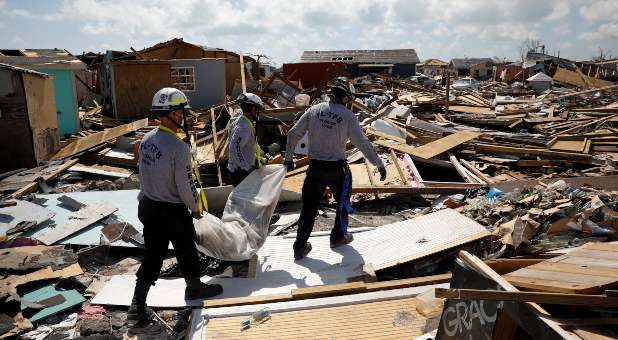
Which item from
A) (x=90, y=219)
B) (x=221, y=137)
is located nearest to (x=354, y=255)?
(x=90, y=219)

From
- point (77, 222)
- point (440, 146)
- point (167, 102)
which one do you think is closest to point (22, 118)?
point (77, 222)

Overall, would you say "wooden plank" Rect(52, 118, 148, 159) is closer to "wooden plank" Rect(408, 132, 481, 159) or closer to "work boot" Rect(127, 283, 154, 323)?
"wooden plank" Rect(408, 132, 481, 159)

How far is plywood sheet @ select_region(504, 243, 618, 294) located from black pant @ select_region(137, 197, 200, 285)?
269cm

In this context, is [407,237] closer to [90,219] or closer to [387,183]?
[387,183]

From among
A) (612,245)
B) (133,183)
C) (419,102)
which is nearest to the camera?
(612,245)

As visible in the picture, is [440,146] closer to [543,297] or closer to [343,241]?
[343,241]

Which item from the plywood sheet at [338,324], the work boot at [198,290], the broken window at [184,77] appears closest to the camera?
the plywood sheet at [338,324]

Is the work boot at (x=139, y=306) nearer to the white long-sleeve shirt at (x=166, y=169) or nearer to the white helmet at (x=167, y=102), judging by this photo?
the white long-sleeve shirt at (x=166, y=169)

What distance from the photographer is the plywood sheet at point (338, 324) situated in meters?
3.73

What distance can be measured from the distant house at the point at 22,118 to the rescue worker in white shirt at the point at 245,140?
6671mm

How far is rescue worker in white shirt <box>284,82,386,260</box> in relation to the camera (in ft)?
16.5

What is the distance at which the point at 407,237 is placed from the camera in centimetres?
531

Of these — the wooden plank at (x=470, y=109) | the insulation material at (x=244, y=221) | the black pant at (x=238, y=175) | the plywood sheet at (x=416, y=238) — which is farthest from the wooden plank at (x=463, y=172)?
the wooden plank at (x=470, y=109)

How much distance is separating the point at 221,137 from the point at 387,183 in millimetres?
4608
